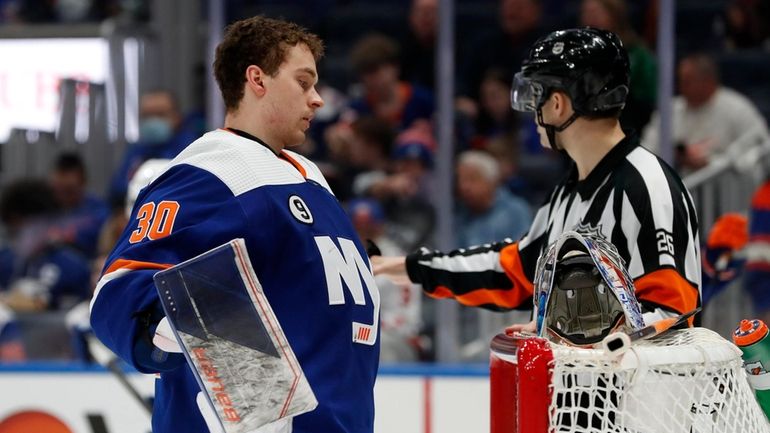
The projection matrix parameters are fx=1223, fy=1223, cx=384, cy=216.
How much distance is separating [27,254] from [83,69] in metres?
1.30

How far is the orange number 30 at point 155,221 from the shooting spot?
5.96 ft

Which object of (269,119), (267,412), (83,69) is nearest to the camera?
(267,412)

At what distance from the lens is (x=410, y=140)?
15.0 ft

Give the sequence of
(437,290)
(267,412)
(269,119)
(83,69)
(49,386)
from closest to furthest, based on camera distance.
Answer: (267,412) < (269,119) < (437,290) < (49,386) < (83,69)

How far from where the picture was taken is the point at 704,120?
4391 millimetres

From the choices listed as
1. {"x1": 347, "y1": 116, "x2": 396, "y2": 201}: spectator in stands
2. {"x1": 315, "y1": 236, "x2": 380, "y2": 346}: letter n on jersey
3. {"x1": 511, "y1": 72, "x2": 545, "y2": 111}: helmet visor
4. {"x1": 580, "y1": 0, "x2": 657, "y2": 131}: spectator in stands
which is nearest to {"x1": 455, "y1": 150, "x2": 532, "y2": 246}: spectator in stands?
{"x1": 347, "y1": 116, "x2": 396, "y2": 201}: spectator in stands

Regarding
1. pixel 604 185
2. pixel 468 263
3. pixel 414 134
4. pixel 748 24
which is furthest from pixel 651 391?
pixel 748 24

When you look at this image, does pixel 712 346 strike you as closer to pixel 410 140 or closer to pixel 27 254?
pixel 410 140

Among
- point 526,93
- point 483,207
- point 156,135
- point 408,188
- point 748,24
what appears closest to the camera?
point 526,93

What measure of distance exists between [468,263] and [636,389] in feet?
3.11

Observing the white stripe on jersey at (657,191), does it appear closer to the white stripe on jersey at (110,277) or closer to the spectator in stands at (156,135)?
the white stripe on jersey at (110,277)

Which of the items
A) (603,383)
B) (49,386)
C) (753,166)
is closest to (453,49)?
(753,166)

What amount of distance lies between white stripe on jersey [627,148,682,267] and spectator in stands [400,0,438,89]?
2554mm

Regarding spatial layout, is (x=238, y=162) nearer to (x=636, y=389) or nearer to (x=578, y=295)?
(x=578, y=295)
